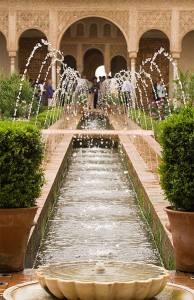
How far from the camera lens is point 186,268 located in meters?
4.28

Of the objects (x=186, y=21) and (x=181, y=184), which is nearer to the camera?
(x=181, y=184)

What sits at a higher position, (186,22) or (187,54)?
(186,22)

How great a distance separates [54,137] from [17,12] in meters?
10.9

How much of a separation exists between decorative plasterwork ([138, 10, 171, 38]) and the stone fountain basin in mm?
20823

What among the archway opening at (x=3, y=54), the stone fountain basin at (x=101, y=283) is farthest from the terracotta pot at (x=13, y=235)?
the archway opening at (x=3, y=54)

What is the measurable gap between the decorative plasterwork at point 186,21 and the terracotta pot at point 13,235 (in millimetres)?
19801

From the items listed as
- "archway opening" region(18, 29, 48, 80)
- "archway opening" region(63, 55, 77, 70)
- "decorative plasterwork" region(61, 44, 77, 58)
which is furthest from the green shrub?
"archway opening" region(63, 55, 77, 70)

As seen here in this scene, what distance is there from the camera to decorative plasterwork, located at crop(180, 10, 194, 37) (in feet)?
77.4

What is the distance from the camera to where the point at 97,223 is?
6789mm

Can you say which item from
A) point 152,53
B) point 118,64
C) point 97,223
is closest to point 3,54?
point 118,64

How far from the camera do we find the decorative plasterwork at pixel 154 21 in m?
23.6

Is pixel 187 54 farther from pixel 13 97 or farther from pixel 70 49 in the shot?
pixel 13 97

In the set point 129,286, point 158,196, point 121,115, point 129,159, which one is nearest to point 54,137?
point 129,159

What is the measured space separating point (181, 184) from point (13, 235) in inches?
35.7
